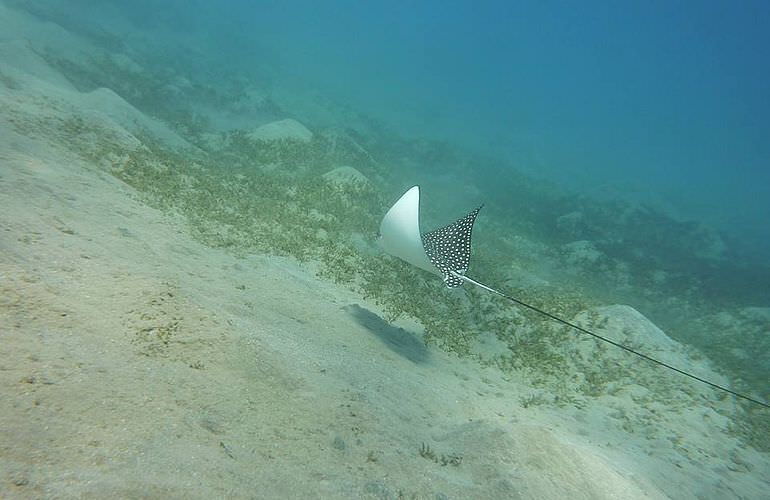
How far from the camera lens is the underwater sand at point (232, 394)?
8.57 feet

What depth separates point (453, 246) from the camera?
6.86 meters

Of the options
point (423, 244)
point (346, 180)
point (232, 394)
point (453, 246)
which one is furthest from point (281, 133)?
point (232, 394)

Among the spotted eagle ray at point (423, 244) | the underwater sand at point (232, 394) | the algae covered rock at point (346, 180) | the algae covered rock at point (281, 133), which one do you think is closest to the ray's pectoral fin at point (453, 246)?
the spotted eagle ray at point (423, 244)

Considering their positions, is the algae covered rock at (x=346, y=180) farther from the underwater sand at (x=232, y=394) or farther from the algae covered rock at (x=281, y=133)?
the underwater sand at (x=232, y=394)

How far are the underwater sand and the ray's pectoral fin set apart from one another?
1.36 m

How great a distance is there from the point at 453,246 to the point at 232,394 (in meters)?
4.37

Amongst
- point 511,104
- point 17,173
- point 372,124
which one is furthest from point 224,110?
point 511,104

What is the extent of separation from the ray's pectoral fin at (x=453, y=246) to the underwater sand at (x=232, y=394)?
1.36m

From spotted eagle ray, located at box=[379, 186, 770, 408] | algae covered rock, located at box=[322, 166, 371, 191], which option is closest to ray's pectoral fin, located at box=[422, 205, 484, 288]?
spotted eagle ray, located at box=[379, 186, 770, 408]

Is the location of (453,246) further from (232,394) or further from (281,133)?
(281,133)

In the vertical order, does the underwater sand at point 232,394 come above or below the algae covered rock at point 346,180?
below

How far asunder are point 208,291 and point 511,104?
2372 inches

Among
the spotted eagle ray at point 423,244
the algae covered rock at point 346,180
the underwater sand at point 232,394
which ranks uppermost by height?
the algae covered rock at point 346,180

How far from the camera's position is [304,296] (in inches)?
251
